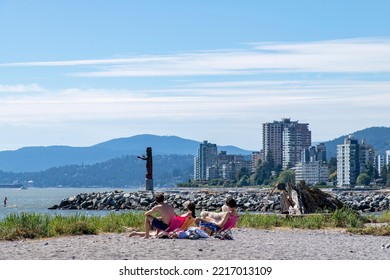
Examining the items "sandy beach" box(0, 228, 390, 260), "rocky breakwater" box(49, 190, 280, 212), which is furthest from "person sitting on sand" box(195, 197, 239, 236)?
"rocky breakwater" box(49, 190, 280, 212)

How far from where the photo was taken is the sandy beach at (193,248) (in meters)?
15.7

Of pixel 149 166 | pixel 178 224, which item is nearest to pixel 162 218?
pixel 178 224

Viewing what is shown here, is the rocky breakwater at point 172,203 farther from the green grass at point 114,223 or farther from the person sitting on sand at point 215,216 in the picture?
the person sitting on sand at point 215,216

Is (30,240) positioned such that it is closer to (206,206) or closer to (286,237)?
(286,237)

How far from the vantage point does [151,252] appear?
634 inches

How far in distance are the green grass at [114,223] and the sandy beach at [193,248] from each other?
765 millimetres

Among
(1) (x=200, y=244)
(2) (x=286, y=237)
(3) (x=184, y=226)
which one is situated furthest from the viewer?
(2) (x=286, y=237)

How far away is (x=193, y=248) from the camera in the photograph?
55.2 ft

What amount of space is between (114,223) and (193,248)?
5.48 metres

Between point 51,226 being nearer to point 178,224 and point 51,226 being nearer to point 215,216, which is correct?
point 178,224

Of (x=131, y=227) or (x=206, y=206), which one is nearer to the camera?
(x=131, y=227)

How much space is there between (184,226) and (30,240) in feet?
10.0

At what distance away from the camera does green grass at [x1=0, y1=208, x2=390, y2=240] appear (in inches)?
781

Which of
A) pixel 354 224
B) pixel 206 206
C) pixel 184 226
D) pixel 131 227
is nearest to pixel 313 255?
pixel 184 226
